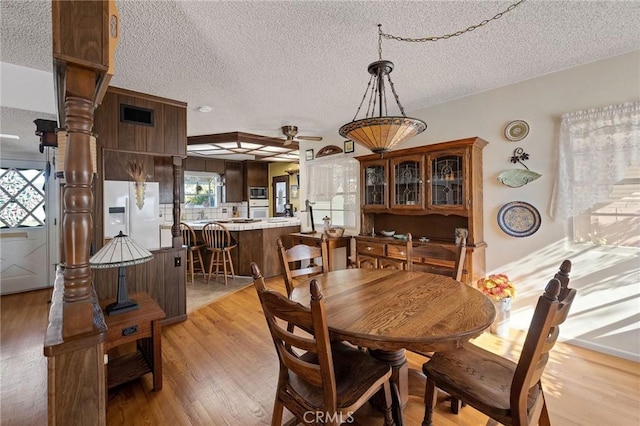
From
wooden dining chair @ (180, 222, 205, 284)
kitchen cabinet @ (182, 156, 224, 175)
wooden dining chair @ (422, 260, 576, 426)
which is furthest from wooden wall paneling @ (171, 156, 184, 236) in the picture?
kitchen cabinet @ (182, 156, 224, 175)

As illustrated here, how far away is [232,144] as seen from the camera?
520cm

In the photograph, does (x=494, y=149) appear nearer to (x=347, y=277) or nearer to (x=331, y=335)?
(x=347, y=277)

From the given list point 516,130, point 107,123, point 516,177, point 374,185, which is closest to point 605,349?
point 516,177

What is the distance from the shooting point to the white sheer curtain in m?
2.24

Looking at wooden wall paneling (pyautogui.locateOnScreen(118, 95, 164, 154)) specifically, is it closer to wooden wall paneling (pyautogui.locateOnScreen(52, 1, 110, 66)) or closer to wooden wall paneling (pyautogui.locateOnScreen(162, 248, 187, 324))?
wooden wall paneling (pyautogui.locateOnScreen(162, 248, 187, 324))

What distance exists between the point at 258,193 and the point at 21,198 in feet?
14.6

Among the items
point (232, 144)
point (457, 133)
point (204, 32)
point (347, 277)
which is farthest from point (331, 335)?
point (232, 144)

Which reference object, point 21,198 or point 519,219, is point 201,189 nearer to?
point 21,198

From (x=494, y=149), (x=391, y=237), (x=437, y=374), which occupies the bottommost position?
(x=437, y=374)

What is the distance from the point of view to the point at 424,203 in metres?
3.22

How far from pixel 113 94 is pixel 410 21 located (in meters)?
2.74

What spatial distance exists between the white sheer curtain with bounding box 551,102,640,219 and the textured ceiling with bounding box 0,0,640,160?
498 millimetres

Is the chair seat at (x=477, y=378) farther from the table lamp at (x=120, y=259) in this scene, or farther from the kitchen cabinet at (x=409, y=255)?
the table lamp at (x=120, y=259)

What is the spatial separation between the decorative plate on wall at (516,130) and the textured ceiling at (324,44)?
420 millimetres
